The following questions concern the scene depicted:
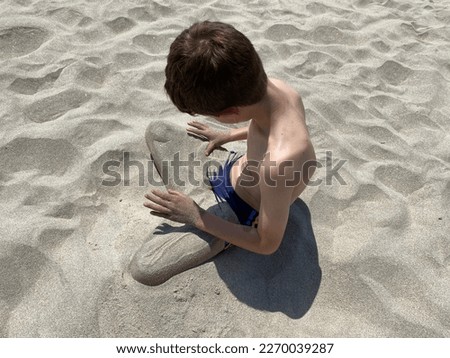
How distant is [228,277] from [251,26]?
2.28 metres

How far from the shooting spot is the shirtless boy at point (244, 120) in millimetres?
1344

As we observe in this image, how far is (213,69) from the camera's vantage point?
1.33m

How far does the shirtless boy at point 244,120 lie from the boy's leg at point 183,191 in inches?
3.6

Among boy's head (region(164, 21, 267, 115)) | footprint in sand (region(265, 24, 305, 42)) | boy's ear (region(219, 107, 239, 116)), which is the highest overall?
boy's head (region(164, 21, 267, 115))

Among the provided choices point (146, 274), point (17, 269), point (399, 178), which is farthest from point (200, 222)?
point (399, 178)

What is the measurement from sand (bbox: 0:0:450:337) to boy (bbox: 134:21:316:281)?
23cm

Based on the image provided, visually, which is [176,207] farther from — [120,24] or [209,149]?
[120,24]

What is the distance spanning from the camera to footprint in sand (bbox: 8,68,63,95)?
2578 mm

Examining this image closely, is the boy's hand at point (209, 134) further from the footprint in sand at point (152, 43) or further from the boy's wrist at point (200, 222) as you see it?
the footprint in sand at point (152, 43)

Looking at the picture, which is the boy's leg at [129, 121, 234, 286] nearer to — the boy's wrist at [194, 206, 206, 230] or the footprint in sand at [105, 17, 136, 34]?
the boy's wrist at [194, 206, 206, 230]

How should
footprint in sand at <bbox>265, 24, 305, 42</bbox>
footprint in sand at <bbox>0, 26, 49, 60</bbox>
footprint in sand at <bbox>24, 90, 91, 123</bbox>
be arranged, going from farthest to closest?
footprint in sand at <bbox>265, 24, 305, 42</bbox>
footprint in sand at <bbox>0, 26, 49, 60</bbox>
footprint in sand at <bbox>24, 90, 91, 123</bbox>

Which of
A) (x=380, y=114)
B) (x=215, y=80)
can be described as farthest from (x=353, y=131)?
(x=215, y=80)

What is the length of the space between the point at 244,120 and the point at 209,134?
77 cm

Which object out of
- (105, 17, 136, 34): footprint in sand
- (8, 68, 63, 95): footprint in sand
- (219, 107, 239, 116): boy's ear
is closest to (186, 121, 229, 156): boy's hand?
(219, 107, 239, 116): boy's ear
